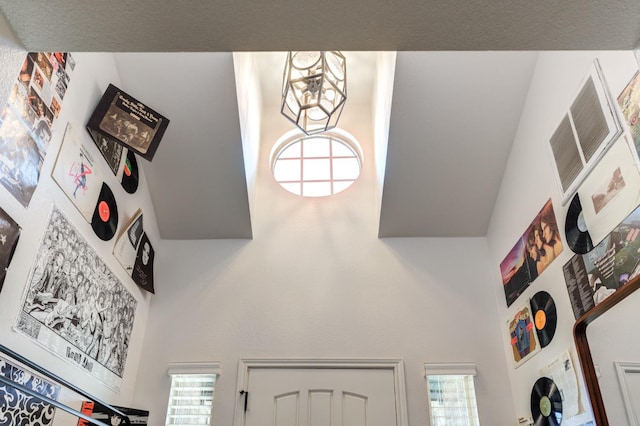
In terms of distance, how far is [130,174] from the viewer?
424cm

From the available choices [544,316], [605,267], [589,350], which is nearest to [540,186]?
[544,316]

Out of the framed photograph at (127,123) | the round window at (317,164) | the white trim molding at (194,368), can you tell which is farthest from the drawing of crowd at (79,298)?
the round window at (317,164)

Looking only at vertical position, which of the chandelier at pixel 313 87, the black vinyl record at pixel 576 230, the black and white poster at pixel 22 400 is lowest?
the black and white poster at pixel 22 400

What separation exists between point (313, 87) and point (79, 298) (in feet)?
7.98

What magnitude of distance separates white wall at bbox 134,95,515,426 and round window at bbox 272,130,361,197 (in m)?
0.51

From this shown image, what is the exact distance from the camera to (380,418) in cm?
418

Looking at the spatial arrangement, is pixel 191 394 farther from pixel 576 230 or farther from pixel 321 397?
pixel 576 230

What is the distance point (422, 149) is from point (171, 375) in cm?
307

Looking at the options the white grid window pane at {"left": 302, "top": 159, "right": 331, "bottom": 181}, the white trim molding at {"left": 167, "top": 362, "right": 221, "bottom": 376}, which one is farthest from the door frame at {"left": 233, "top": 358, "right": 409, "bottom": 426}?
the white grid window pane at {"left": 302, "top": 159, "right": 331, "bottom": 181}

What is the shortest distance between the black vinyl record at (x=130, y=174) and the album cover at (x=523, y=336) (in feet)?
11.5

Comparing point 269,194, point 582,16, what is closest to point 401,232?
point 269,194

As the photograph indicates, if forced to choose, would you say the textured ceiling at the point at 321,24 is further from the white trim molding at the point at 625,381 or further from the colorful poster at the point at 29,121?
the white trim molding at the point at 625,381

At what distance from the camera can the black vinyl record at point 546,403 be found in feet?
11.1

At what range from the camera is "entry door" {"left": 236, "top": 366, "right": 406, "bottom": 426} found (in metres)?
4.19
